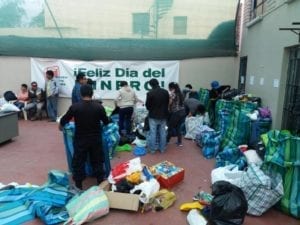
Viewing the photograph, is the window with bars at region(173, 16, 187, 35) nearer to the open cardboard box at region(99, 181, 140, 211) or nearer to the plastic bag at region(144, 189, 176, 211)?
the plastic bag at region(144, 189, 176, 211)

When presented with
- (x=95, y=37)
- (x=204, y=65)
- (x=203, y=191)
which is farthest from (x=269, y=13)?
(x=95, y=37)

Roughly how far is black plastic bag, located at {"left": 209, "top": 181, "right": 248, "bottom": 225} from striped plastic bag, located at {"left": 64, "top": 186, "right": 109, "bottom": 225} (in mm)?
1281

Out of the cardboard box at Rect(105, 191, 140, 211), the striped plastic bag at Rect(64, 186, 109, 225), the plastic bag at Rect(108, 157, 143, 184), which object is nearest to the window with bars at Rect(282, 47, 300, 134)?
the plastic bag at Rect(108, 157, 143, 184)

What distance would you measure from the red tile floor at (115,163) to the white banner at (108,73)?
2.26 metres

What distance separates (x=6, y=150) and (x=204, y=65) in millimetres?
6047

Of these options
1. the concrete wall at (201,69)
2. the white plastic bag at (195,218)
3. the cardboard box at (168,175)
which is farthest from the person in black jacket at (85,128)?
the concrete wall at (201,69)

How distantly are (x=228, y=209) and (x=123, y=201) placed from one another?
4.23 feet

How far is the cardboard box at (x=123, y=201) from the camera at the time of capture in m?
3.78

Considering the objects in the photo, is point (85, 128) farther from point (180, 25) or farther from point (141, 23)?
point (180, 25)

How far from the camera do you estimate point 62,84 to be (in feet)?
31.5

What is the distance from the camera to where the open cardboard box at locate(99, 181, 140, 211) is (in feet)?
12.4

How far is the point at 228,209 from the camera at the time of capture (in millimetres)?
3283

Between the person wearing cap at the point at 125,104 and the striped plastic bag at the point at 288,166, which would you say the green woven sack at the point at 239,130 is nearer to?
the striped plastic bag at the point at 288,166

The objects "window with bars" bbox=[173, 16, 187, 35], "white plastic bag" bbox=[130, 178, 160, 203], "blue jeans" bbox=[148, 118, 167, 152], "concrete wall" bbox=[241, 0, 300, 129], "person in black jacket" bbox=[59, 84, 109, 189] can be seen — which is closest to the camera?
"white plastic bag" bbox=[130, 178, 160, 203]
